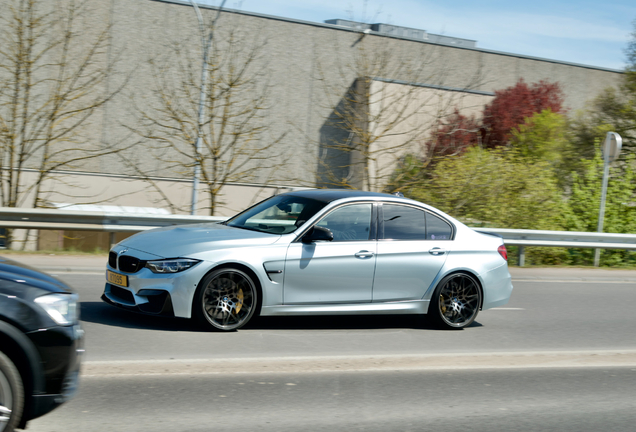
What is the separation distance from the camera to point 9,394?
3.70 metres

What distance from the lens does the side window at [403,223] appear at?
816cm

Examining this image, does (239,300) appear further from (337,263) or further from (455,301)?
(455,301)

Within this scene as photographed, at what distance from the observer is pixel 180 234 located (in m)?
7.59

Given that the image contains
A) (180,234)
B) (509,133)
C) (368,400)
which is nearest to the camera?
(368,400)

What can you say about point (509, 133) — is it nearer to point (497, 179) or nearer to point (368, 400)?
point (497, 179)

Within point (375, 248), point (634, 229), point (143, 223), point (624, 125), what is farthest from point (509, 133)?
point (375, 248)

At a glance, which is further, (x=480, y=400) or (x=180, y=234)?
(x=180, y=234)

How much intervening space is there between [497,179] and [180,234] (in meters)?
13.0

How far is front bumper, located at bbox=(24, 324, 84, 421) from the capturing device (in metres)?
3.87

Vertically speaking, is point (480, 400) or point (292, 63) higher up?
point (292, 63)

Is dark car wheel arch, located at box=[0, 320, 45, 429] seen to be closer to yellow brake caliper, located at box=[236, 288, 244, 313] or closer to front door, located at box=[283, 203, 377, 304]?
yellow brake caliper, located at box=[236, 288, 244, 313]

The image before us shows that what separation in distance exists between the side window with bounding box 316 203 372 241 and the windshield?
0.18m

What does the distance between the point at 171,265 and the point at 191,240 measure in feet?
1.35

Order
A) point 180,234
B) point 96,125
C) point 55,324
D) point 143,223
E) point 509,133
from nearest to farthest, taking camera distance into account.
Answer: point 55,324
point 180,234
point 143,223
point 96,125
point 509,133
